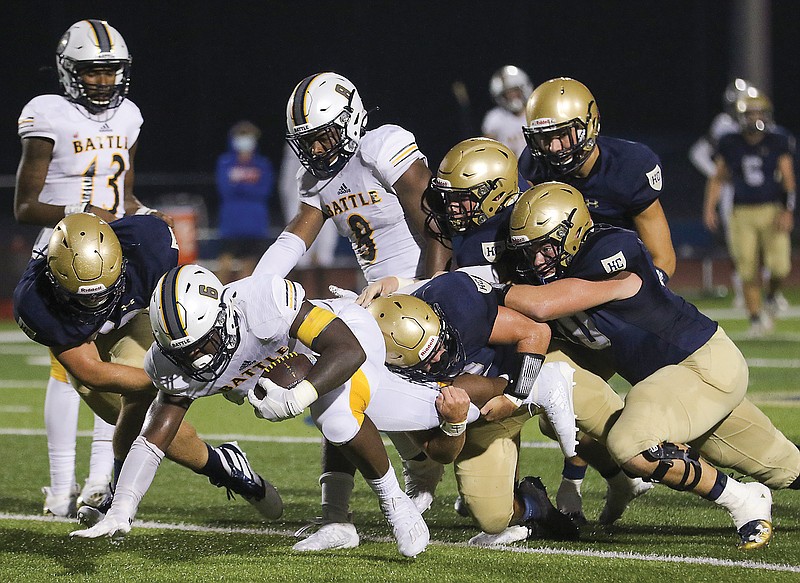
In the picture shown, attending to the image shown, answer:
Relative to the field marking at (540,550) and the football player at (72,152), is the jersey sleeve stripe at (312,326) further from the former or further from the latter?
the football player at (72,152)

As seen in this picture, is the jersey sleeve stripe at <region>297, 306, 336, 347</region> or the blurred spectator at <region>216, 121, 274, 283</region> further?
the blurred spectator at <region>216, 121, 274, 283</region>

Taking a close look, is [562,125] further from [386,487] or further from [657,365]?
[386,487]

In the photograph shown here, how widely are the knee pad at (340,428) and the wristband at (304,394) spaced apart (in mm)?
194

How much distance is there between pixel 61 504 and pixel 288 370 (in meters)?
1.50

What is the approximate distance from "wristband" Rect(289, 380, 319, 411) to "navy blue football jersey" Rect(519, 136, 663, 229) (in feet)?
4.61

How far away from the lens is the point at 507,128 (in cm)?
953

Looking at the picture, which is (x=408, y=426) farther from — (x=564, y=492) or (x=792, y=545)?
(x=792, y=545)

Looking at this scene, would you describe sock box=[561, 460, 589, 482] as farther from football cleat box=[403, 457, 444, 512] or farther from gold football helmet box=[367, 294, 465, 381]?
gold football helmet box=[367, 294, 465, 381]

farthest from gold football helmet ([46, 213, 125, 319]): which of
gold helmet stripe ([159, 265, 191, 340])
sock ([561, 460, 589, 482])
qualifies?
sock ([561, 460, 589, 482])

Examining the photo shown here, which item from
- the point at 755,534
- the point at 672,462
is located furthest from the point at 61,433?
the point at 755,534

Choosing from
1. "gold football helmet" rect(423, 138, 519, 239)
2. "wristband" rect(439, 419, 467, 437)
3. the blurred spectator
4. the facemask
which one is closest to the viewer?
"wristband" rect(439, 419, 467, 437)

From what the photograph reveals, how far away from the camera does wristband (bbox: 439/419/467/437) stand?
3.79 meters

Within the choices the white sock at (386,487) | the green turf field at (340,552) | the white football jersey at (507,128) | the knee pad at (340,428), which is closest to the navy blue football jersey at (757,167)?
the white football jersey at (507,128)

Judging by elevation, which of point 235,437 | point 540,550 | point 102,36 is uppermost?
point 102,36
